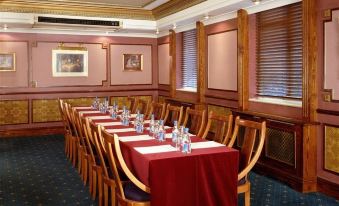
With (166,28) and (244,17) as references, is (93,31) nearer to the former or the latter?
(166,28)

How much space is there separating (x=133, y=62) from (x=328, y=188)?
6.04m

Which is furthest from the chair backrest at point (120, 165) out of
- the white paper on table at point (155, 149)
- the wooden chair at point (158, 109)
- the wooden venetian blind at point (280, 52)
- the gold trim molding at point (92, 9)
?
the gold trim molding at point (92, 9)

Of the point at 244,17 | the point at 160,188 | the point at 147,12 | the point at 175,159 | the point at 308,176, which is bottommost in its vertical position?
the point at 308,176

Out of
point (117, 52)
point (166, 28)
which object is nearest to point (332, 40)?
point (166, 28)

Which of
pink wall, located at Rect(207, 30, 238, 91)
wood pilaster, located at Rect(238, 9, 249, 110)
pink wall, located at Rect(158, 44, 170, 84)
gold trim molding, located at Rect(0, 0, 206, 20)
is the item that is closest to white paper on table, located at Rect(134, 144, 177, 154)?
wood pilaster, located at Rect(238, 9, 249, 110)

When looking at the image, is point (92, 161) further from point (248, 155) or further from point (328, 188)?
point (328, 188)

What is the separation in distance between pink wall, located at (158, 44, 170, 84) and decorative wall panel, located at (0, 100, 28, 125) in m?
3.19

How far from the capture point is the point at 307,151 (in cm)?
418

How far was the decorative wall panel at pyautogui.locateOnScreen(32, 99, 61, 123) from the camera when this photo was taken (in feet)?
26.8

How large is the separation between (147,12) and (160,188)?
623 cm

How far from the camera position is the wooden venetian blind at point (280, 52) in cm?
476

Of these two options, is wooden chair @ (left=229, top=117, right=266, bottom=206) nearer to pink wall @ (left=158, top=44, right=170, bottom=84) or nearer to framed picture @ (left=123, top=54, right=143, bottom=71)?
pink wall @ (left=158, top=44, right=170, bottom=84)

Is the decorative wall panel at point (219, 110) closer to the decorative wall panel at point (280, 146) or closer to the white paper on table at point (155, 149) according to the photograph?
the decorative wall panel at point (280, 146)

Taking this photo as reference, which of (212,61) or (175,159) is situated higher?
(212,61)
